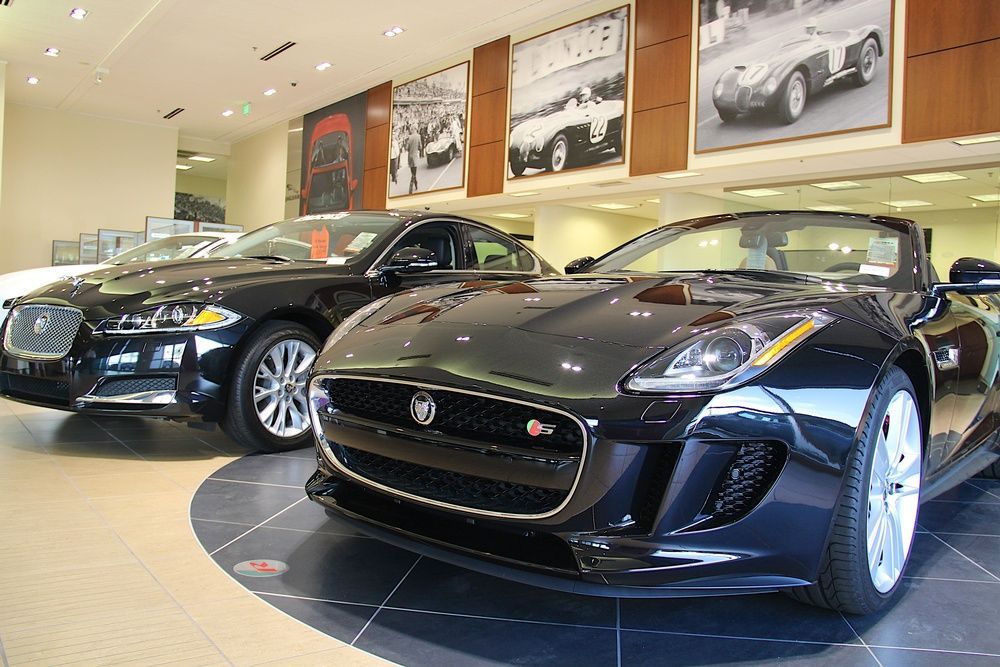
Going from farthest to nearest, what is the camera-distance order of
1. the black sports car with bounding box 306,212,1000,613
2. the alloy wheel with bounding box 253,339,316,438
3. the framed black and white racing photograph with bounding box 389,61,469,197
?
the framed black and white racing photograph with bounding box 389,61,469,197, the alloy wheel with bounding box 253,339,316,438, the black sports car with bounding box 306,212,1000,613

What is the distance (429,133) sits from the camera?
13.0 m

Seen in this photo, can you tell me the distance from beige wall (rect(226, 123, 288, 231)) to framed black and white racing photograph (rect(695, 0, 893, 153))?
38.4 feet

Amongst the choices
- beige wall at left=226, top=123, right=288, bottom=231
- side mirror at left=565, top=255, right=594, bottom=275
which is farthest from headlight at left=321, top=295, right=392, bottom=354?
beige wall at left=226, top=123, right=288, bottom=231

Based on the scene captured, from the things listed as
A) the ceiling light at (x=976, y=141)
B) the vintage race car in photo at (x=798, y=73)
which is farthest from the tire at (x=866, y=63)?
the ceiling light at (x=976, y=141)

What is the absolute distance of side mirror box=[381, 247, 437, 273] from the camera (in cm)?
383

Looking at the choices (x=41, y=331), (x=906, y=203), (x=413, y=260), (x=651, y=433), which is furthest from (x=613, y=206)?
(x=651, y=433)

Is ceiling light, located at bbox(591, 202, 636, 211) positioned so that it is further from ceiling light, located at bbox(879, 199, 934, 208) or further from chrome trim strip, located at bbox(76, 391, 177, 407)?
chrome trim strip, located at bbox(76, 391, 177, 407)

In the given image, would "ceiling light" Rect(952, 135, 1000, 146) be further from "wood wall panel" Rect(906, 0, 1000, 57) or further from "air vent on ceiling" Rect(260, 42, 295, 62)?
"air vent on ceiling" Rect(260, 42, 295, 62)

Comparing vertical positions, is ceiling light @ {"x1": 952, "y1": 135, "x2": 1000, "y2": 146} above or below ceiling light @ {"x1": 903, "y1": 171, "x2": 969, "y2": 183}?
above

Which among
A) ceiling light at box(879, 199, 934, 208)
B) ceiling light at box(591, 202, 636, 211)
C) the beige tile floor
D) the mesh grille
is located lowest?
the beige tile floor

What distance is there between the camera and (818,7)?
7566mm

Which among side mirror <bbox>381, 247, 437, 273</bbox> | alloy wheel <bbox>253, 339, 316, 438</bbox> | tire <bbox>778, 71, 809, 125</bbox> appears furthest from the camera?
tire <bbox>778, 71, 809, 125</bbox>

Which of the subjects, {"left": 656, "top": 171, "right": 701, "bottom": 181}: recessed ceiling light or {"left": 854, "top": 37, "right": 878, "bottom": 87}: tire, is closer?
{"left": 854, "top": 37, "right": 878, "bottom": 87}: tire

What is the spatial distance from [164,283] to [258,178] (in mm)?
16779
